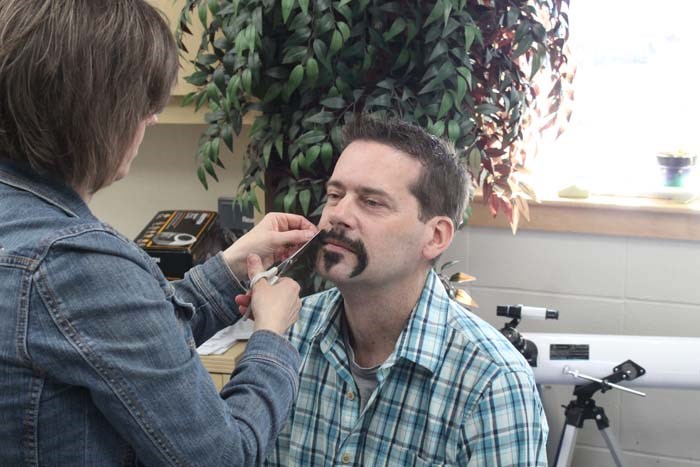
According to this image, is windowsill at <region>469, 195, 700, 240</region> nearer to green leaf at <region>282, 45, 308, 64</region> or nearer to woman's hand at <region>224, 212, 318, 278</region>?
green leaf at <region>282, 45, 308, 64</region>

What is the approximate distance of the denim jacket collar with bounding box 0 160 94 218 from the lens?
0.91m

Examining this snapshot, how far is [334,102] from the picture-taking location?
82.6 inches

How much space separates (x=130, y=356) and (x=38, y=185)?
0.69 ft

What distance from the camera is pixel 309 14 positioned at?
2.02 m

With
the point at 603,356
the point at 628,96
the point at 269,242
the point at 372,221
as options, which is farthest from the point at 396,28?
the point at 628,96

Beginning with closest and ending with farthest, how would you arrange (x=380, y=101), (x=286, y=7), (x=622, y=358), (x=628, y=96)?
(x=286, y=7) → (x=380, y=101) → (x=622, y=358) → (x=628, y=96)

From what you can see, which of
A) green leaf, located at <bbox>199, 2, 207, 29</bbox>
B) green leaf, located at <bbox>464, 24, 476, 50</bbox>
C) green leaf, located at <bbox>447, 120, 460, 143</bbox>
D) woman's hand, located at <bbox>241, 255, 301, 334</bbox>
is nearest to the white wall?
green leaf, located at <bbox>199, 2, 207, 29</bbox>

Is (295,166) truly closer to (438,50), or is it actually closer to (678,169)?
(438,50)

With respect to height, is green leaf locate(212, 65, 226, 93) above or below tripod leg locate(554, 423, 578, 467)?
above

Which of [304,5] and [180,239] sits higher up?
[304,5]

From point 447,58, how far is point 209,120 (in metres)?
0.65

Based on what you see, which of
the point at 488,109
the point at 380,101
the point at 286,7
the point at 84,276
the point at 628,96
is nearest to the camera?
the point at 84,276

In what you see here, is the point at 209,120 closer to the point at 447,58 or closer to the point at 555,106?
the point at 447,58

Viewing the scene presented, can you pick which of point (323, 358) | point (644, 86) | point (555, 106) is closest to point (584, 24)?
point (644, 86)
